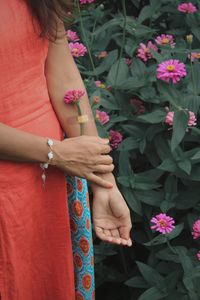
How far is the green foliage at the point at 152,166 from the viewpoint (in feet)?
5.21

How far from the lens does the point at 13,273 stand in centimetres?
127

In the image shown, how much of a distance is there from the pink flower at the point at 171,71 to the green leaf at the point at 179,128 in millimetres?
98

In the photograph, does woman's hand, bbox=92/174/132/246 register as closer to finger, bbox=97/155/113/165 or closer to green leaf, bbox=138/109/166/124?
finger, bbox=97/155/113/165

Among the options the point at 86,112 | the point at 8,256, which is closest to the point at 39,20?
the point at 86,112

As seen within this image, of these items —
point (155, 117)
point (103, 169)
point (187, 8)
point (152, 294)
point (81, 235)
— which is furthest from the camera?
point (187, 8)

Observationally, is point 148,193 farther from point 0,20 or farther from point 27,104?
point 0,20

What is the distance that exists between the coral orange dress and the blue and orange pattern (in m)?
0.04

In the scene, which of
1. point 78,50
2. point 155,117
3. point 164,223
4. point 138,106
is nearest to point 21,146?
point 164,223

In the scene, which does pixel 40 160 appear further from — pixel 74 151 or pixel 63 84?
pixel 63 84

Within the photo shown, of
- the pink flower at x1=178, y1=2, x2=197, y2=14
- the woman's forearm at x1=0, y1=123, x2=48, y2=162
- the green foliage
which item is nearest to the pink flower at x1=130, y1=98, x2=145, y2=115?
the green foliage

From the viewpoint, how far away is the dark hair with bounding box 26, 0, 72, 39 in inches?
47.7

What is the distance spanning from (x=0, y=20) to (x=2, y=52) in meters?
0.06

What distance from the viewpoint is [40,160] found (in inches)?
47.1

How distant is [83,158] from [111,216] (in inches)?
5.5
